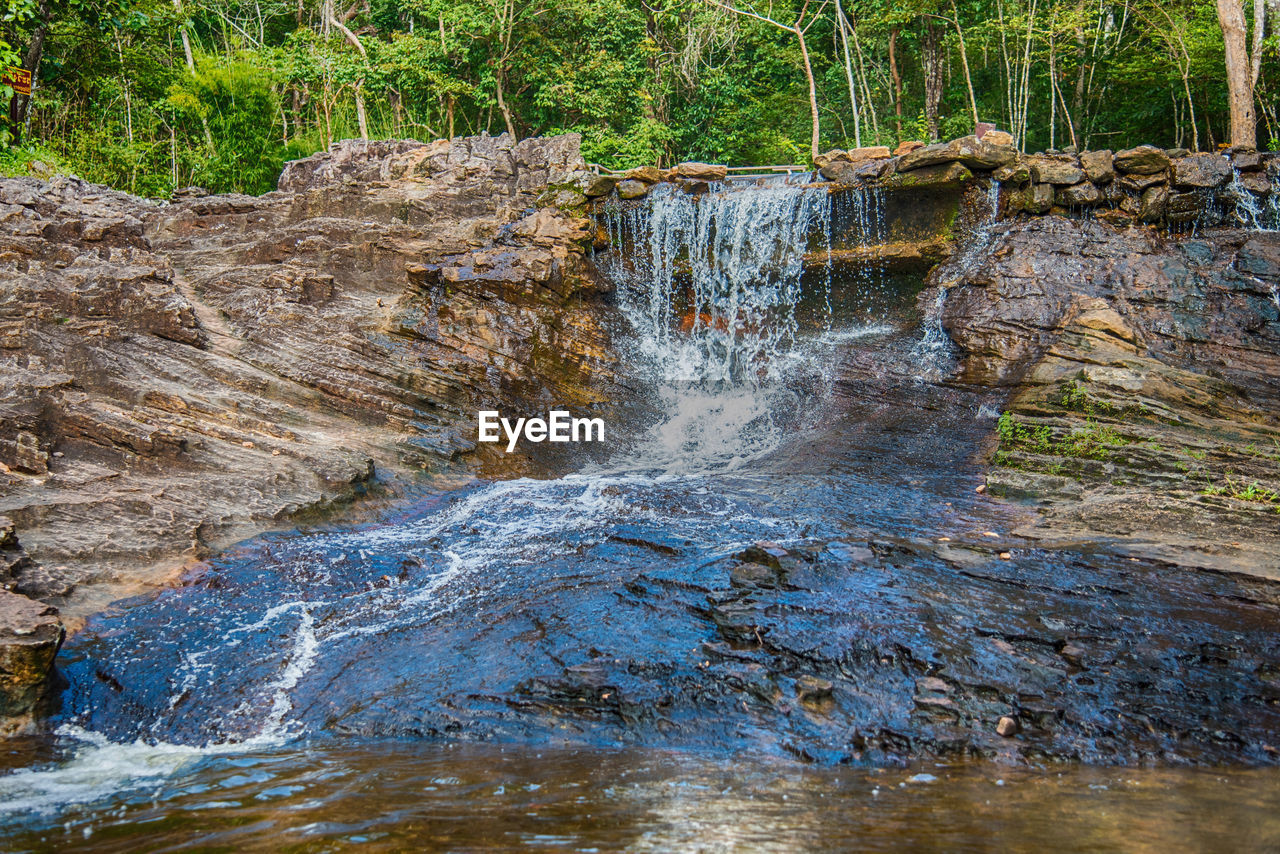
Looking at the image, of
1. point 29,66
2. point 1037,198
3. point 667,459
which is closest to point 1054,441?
point 667,459

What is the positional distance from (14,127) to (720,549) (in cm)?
1677

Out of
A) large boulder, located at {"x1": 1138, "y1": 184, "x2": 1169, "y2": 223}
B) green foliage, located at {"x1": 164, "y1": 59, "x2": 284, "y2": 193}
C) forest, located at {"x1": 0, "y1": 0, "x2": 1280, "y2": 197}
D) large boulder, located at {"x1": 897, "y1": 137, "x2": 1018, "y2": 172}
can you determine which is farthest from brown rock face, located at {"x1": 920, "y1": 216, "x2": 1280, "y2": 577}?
green foliage, located at {"x1": 164, "y1": 59, "x2": 284, "y2": 193}

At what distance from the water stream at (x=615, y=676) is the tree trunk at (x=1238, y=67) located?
935 centimetres

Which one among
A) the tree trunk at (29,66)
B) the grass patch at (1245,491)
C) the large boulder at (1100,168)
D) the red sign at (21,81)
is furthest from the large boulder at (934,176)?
the tree trunk at (29,66)

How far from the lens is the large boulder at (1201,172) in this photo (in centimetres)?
1150

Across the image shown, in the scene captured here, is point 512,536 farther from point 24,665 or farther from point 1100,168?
point 1100,168

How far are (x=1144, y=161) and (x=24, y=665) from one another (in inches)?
534

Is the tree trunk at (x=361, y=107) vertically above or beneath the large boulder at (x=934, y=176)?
above

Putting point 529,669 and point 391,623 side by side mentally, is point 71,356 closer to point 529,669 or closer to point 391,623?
point 391,623

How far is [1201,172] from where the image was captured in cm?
1155

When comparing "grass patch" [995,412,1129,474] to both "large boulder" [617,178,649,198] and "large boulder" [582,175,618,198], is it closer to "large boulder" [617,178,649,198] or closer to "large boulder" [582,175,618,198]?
"large boulder" [617,178,649,198]

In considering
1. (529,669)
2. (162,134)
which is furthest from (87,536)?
(162,134)

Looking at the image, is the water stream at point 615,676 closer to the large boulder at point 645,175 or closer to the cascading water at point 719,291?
the cascading water at point 719,291

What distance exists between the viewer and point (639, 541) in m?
7.29
